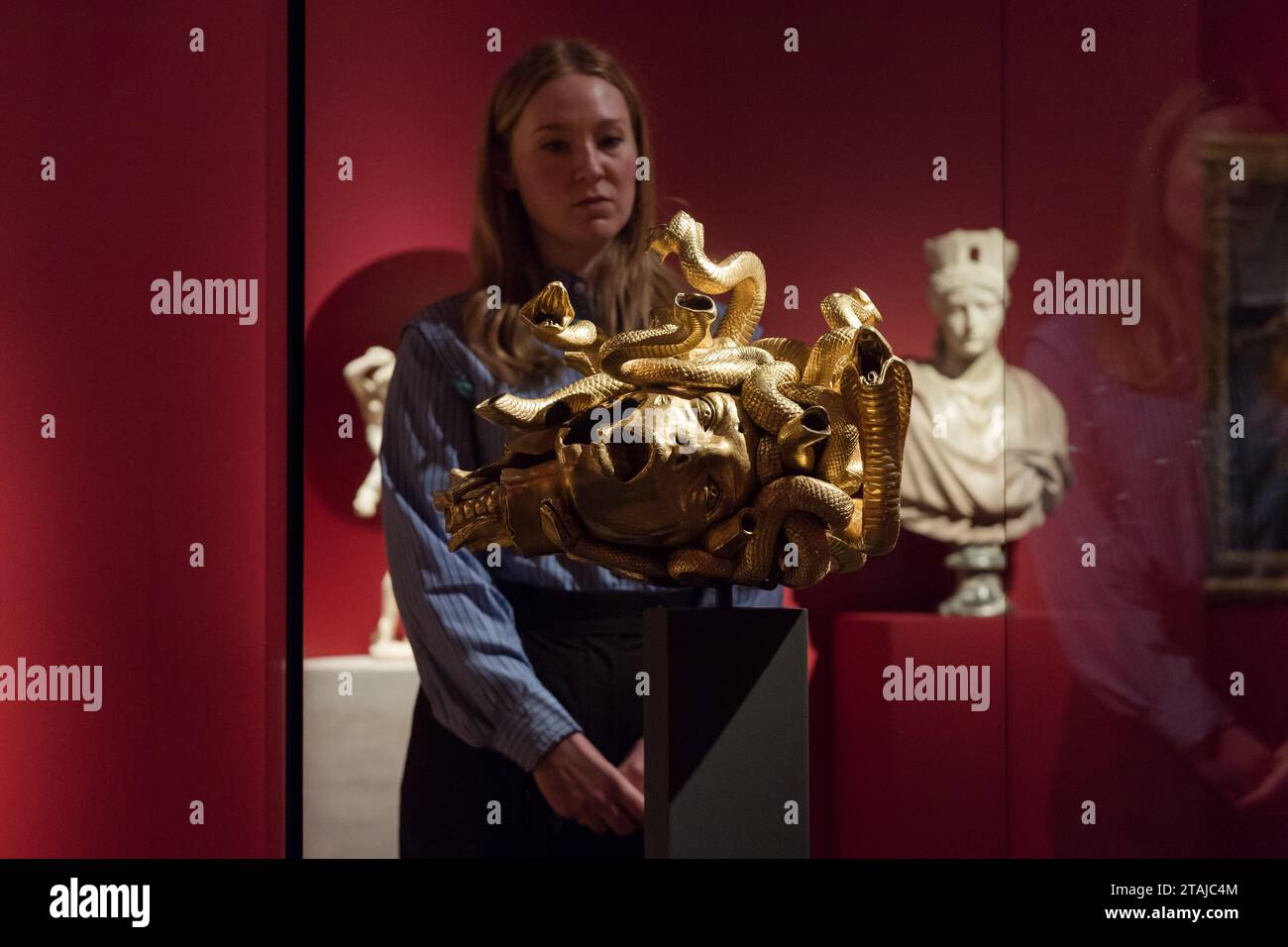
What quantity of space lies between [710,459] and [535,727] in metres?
1.00

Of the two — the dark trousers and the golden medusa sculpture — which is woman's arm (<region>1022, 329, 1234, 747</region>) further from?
the golden medusa sculpture

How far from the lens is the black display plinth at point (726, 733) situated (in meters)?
2.11

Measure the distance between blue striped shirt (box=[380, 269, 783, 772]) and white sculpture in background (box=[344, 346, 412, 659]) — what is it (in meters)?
0.07

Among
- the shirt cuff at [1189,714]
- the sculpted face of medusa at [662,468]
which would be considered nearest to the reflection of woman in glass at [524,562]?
the sculpted face of medusa at [662,468]

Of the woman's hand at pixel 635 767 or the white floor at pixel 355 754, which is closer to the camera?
the woman's hand at pixel 635 767

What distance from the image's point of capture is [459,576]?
2959 mm

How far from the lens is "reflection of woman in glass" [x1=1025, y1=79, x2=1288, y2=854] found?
10.3 feet


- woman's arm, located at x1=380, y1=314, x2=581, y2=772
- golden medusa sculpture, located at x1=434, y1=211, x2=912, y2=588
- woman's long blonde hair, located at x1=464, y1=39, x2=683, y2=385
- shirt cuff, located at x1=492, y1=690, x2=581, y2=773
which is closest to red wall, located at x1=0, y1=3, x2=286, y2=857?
woman's arm, located at x1=380, y1=314, x2=581, y2=772
